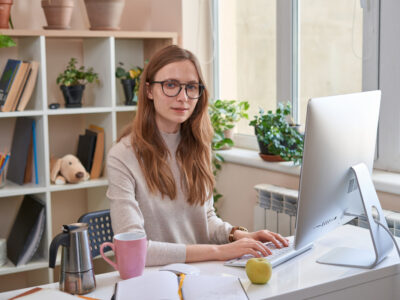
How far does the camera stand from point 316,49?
2.57 meters

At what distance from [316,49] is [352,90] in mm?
302

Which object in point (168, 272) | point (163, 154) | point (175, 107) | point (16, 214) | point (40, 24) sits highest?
point (40, 24)

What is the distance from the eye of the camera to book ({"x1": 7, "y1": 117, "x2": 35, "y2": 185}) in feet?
9.14

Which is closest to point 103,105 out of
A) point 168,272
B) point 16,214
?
point 16,214

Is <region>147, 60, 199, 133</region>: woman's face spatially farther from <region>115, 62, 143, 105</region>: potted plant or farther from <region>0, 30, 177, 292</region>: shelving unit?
<region>115, 62, 143, 105</region>: potted plant

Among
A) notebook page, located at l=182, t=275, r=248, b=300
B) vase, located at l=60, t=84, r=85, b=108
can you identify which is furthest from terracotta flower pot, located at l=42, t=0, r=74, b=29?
notebook page, located at l=182, t=275, r=248, b=300

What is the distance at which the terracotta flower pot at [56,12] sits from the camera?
2799mm

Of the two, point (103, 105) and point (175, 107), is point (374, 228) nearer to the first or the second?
point (175, 107)

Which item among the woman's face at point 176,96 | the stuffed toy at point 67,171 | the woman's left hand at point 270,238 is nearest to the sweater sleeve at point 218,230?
the woman's left hand at point 270,238

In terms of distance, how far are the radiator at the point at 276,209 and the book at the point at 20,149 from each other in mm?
1163

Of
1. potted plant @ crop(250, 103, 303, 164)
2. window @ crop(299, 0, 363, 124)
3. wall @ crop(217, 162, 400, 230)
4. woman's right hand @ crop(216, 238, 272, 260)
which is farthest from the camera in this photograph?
wall @ crop(217, 162, 400, 230)

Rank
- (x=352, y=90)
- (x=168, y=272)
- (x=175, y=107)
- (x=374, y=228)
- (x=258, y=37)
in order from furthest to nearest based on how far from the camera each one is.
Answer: (x=258, y=37) < (x=352, y=90) < (x=175, y=107) < (x=374, y=228) < (x=168, y=272)

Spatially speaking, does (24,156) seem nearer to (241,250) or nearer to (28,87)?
(28,87)

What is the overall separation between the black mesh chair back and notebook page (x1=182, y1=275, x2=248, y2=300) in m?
0.61
